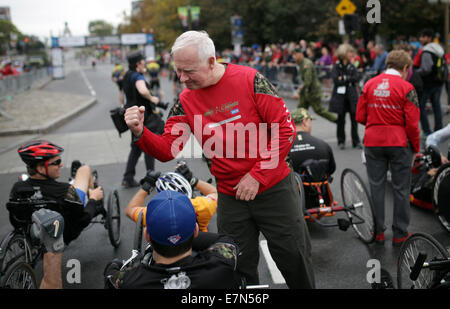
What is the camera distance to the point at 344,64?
914 cm

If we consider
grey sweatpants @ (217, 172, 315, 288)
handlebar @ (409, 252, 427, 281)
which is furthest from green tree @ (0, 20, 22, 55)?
handlebar @ (409, 252, 427, 281)

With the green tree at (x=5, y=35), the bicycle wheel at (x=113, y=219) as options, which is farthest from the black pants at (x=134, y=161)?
the green tree at (x=5, y=35)

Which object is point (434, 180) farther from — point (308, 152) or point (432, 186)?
point (308, 152)

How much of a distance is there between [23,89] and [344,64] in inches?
859

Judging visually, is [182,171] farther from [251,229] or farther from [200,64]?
[200,64]

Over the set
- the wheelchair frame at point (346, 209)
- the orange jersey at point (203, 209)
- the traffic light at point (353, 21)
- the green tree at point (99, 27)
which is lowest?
the wheelchair frame at point (346, 209)

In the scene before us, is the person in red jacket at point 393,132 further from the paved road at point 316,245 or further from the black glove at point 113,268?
the black glove at point 113,268

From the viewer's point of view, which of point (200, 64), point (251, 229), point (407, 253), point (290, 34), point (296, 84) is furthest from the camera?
point (290, 34)

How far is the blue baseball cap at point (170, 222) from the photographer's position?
2.04m

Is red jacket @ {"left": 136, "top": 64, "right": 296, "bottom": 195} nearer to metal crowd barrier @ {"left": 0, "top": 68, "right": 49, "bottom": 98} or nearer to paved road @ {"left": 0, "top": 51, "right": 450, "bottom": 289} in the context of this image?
paved road @ {"left": 0, "top": 51, "right": 450, "bottom": 289}

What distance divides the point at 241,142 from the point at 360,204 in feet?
7.87

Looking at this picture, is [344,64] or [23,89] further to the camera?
[23,89]

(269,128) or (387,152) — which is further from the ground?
(269,128)
